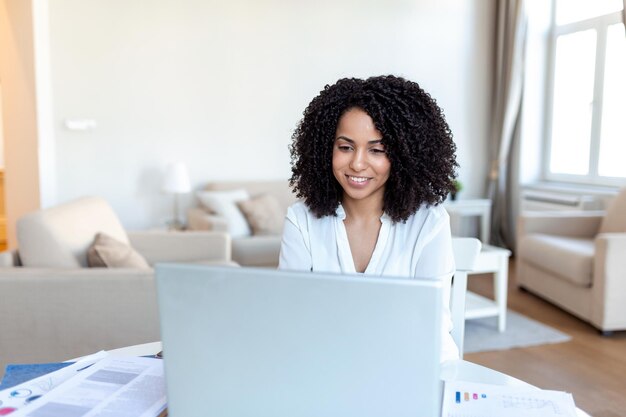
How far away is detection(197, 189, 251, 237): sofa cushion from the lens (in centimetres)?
397

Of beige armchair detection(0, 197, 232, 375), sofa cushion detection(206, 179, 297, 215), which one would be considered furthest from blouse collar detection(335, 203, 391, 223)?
sofa cushion detection(206, 179, 297, 215)

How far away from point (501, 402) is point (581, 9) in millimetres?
4800

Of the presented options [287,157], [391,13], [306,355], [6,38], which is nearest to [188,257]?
[287,157]

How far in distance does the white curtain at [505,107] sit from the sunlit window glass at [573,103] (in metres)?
0.34

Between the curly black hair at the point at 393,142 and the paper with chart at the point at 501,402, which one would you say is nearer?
the paper with chart at the point at 501,402

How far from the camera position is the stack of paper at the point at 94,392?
82cm

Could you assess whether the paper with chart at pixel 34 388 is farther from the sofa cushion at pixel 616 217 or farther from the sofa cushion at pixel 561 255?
the sofa cushion at pixel 616 217

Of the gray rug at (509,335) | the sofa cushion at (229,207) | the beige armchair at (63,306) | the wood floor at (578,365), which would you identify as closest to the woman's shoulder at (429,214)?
the beige armchair at (63,306)

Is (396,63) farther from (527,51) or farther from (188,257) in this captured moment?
(188,257)

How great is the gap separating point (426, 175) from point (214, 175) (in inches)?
138

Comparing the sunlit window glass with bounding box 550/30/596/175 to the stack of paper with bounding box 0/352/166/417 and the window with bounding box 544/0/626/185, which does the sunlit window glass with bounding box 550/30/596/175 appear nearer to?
the window with bounding box 544/0/626/185

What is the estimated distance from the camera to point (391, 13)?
4.96 metres

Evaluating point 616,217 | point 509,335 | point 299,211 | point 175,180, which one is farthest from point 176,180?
point 616,217

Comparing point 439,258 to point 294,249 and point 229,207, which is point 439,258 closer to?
point 294,249
